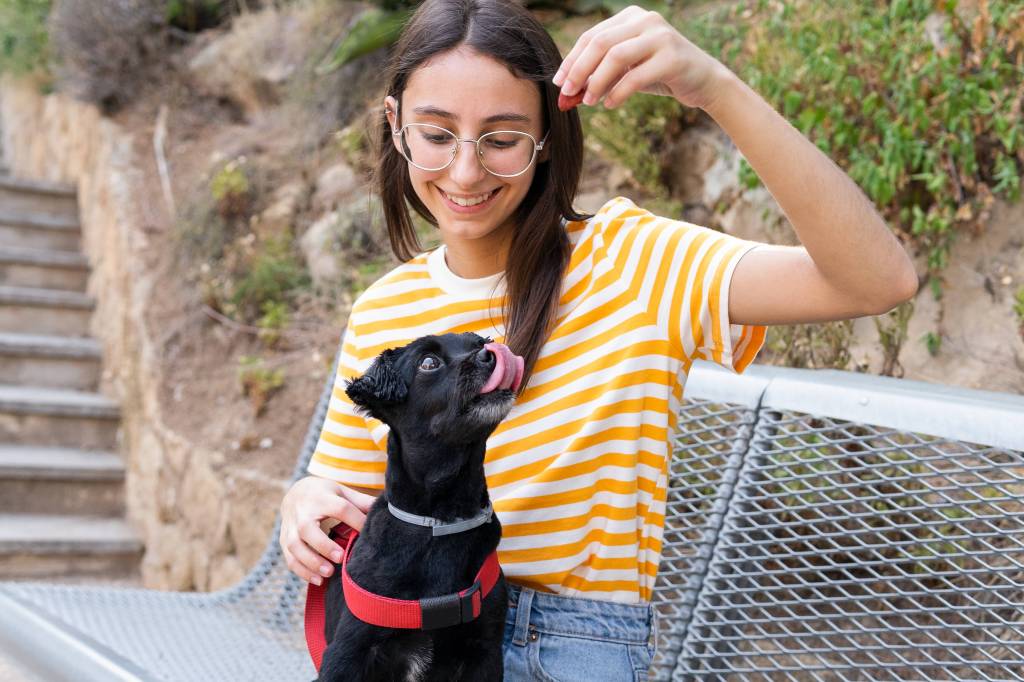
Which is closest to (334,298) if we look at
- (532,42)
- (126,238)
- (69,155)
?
(126,238)

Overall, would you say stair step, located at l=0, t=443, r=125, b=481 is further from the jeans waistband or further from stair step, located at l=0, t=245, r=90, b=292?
the jeans waistband

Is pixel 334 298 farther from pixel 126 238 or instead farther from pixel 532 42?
pixel 532 42

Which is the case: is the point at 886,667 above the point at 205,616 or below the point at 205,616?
above

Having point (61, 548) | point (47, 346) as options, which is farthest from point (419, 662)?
point (47, 346)

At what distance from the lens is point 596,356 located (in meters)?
1.78

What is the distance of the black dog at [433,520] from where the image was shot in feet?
5.04

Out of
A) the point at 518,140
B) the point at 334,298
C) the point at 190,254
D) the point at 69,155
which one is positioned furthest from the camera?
the point at 69,155

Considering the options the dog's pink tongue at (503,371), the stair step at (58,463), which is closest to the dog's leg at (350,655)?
the dog's pink tongue at (503,371)

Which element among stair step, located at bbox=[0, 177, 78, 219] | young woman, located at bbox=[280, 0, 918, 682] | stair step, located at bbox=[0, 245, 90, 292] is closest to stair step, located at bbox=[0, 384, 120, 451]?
stair step, located at bbox=[0, 245, 90, 292]

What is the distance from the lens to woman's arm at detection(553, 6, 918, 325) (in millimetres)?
1333

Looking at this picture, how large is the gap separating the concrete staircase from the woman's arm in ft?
18.3

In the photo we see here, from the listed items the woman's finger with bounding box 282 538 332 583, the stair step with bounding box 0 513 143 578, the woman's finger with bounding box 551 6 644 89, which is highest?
the woman's finger with bounding box 551 6 644 89

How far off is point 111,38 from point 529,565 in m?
7.70

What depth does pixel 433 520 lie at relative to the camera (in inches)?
62.1
